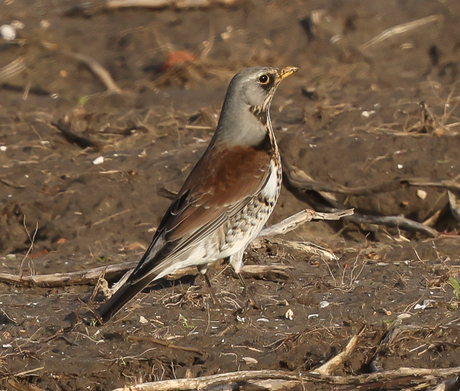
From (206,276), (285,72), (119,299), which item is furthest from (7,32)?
(119,299)

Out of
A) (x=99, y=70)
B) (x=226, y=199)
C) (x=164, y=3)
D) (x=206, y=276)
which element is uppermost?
(x=226, y=199)

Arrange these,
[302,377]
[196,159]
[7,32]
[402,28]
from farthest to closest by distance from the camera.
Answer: [7,32]
[402,28]
[196,159]
[302,377]

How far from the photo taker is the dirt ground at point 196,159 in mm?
4945

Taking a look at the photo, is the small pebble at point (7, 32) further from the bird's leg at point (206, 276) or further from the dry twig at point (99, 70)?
the bird's leg at point (206, 276)

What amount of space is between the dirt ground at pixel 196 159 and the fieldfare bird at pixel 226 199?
0.33 metres

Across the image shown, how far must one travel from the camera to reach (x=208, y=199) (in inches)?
217

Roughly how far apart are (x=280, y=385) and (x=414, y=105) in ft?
17.8

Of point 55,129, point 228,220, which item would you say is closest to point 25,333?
point 228,220

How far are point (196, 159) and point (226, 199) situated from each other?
2785 mm

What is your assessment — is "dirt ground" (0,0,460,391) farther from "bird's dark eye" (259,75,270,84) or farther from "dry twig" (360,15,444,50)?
"bird's dark eye" (259,75,270,84)

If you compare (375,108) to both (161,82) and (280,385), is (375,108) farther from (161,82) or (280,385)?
(280,385)

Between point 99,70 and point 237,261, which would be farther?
point 99,70

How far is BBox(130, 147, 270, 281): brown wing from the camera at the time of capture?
530 cm

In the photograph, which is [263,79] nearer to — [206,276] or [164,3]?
[206,276]
